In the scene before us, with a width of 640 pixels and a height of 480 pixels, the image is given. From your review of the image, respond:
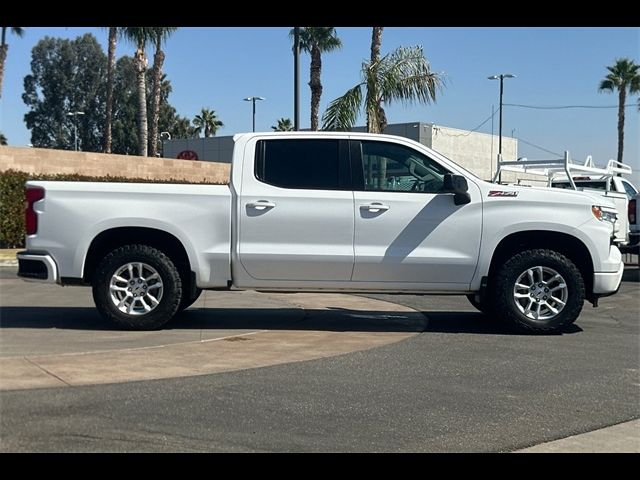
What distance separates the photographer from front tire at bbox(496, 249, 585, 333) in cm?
807

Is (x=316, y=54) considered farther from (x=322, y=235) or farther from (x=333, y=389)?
(x=333, y=389)

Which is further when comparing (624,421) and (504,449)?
(624,421)

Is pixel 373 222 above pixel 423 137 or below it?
below

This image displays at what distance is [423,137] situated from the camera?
118 ft

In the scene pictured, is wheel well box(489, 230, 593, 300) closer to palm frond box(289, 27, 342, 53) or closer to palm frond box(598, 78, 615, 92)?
palm frond box(289, 27, 342, 53)

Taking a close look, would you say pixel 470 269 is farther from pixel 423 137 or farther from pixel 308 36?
pixel 423 137

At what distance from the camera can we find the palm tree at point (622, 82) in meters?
45.8

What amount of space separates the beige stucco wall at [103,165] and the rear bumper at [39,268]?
1496cm

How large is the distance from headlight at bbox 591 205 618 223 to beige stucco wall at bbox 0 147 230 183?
1811 centimetres

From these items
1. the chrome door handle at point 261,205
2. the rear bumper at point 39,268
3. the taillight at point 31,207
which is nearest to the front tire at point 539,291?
the chrome door handle at point 261,205

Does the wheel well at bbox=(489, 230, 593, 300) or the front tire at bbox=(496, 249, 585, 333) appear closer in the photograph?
the front tire at bbox=(496, 249, 585, 333)

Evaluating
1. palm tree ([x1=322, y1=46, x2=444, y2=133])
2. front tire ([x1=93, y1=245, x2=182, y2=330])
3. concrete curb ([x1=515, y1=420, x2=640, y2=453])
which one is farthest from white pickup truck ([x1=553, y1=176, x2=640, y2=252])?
concrete curb ([x1=515, y1=420, x2=640, y2=453])

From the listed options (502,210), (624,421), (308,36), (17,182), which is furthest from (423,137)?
(624,421)
